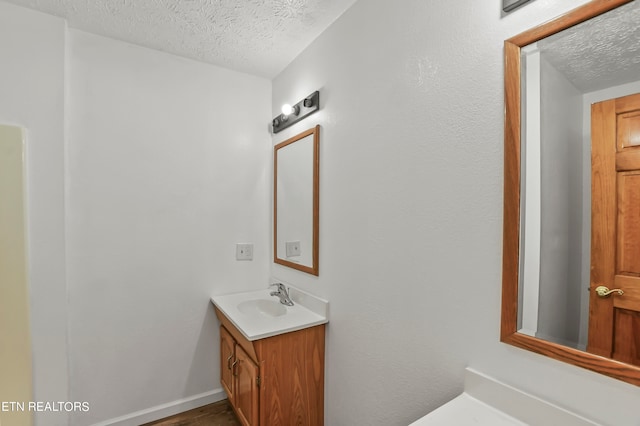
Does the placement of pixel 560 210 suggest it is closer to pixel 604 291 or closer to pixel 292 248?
pixel 604 291

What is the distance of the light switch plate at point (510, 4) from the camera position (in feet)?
2.90

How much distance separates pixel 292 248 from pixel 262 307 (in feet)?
1.69

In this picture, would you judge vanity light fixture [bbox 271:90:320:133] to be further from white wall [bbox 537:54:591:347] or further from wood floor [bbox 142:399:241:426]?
wood floor [bbox 142:399:241:426]

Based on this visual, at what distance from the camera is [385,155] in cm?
137

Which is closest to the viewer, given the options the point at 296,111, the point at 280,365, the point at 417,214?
the point at 417,214

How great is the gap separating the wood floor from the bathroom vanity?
25cm

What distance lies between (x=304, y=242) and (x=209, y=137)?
109 cm

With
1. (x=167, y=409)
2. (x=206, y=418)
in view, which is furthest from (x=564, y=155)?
(x=167, y=409)

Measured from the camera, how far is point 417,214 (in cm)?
121

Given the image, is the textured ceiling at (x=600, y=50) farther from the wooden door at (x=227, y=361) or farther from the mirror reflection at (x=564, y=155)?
the wooden door at (x=227, y=361)

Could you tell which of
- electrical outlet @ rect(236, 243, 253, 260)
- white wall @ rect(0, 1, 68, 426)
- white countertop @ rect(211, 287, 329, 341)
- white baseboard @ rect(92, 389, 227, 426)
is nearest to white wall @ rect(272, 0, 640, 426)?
white countertop @ rect(211, 287, 329, 341)

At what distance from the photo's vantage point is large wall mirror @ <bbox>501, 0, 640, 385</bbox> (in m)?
0.70

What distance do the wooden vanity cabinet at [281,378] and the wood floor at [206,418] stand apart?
12.0 inches

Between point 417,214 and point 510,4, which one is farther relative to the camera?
point 417,214
